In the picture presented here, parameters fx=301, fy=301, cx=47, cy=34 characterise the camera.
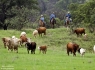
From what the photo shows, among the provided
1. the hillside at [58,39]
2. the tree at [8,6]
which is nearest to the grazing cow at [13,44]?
the hillside at [58,39]

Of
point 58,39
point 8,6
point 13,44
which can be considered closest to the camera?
point 13,44

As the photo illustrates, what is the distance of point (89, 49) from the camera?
3478 centimetres

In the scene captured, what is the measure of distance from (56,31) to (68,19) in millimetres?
2243

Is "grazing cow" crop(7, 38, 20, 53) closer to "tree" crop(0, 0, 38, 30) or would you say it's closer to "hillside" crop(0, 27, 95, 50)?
"hillside" crop(0, 27, 95, 50)

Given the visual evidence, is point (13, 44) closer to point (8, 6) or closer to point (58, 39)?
point (58, 39)

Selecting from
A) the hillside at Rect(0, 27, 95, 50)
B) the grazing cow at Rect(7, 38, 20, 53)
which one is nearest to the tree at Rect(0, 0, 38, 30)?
the hillside at Rect(0, 27, 95, 50)

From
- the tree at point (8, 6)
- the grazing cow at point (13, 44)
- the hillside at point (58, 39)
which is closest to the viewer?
the grazing cow at point (13, 44)

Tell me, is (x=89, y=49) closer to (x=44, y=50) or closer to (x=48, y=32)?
(x=48, y=32)

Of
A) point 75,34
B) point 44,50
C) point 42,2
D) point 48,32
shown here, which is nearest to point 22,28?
point 48,32

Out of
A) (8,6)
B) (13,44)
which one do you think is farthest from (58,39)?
(8,6)

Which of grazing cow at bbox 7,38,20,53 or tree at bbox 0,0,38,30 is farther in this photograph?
tree at bbox 0,0,38,30

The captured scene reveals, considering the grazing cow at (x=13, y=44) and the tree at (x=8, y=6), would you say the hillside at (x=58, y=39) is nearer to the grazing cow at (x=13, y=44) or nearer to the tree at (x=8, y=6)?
the grazing cow at (x=13, y=44)

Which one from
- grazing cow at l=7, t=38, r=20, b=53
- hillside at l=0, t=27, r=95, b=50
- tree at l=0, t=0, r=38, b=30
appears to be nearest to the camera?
grazing cow at l=7, t=38, r=20, b=53

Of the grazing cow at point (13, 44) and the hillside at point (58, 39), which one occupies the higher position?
the grazing cow at point (13, 44)
